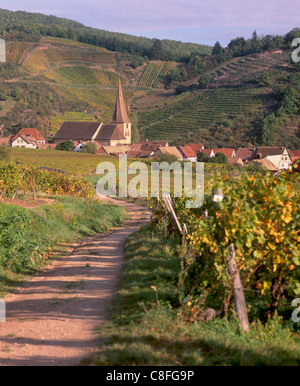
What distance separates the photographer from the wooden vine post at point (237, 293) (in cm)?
573

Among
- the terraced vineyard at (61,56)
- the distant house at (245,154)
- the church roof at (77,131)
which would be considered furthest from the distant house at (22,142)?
the terraced vineyard at (61,56)

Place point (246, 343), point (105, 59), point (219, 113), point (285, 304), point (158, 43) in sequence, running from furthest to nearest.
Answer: point (158, 43) < point (105, 59) < point (219, 113) < point (285, 304) < point (246, 343)

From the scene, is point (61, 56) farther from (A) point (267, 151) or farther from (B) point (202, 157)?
(A) point (267, 151)

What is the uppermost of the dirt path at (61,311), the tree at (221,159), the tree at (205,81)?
the tree at (205,81)

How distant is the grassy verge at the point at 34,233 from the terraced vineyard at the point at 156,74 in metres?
133

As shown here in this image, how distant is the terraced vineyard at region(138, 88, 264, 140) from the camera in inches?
3644

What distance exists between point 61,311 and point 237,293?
9.38 feet

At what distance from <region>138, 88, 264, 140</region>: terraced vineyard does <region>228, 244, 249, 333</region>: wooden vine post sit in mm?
82321

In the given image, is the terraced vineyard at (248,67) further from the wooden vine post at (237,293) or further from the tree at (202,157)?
the wooden vine post at (237,293)
